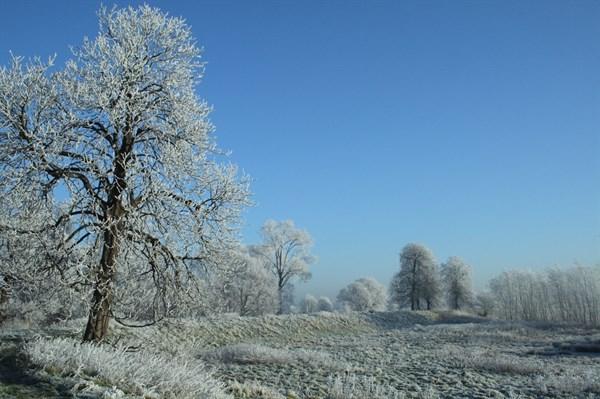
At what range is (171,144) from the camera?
990 cm

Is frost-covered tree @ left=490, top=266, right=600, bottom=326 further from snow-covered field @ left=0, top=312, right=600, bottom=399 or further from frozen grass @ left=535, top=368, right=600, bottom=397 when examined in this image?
frozen grass @ left=535, top=368, right=600, bottom=397

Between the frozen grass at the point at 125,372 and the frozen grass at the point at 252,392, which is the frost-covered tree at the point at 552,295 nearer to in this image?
the frozen grass at the point at 252,392

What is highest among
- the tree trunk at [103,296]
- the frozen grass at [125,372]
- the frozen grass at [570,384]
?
the tree trunk at [103,296]

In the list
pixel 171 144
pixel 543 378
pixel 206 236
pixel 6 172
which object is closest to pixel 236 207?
pixel 206 236

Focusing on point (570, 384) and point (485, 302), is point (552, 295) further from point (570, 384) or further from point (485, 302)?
point (570, 384)

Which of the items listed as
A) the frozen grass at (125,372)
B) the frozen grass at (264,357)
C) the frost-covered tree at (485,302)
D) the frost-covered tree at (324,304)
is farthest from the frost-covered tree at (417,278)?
the frozen grass at (125,372)

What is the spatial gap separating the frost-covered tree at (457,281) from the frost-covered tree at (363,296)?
16.3 meters

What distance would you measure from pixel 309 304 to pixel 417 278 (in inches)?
1772

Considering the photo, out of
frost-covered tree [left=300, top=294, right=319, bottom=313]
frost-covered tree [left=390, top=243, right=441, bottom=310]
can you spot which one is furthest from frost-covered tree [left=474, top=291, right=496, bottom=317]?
frost-covered tree [left=300, top=294, right=319, bottom=313]

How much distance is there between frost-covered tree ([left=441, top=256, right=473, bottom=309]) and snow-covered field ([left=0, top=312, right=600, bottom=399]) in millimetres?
37140

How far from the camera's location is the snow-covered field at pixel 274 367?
6.50 metres

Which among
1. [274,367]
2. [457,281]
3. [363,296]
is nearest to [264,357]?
[274,367]

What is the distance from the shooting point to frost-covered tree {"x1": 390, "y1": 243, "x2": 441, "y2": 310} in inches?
2525

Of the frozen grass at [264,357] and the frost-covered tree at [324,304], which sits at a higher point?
the frost-covered tree at [324,304]
